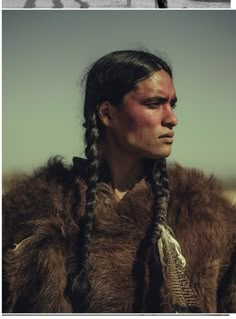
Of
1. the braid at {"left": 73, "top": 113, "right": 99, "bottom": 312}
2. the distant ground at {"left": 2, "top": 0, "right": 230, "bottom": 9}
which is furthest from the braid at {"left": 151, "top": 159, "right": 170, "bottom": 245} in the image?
the distant ground at {"left": 2, "top": 0, "right": 230, "bottom": 9}

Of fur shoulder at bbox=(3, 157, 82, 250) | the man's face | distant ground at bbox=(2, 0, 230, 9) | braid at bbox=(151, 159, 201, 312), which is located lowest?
braid at bbox=(151, 159, 201, 312)

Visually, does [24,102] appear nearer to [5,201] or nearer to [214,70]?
[5,201]

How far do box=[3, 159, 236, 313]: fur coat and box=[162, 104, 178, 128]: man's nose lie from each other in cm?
27

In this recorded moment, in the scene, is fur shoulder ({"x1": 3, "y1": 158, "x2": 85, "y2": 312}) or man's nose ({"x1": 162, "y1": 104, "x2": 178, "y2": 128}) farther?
man's nose ({"x1": 162, "y1": 104, "x2": 178, "y2": 128})

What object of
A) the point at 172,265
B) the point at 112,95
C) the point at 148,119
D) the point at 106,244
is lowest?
the point at 172,265

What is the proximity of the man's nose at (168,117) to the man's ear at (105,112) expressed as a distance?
0.26m

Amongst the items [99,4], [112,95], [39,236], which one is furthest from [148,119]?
[39,236]

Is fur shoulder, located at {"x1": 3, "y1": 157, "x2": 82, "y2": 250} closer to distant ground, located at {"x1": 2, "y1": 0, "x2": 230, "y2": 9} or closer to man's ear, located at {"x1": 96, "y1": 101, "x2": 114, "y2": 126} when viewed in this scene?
man's ear, located at {"x1": 96, "y1": 101, "x2": 114, "y2": 126}

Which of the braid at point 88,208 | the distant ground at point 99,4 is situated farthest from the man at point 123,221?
the distant ground at point 99,4

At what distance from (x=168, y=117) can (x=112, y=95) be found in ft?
0.97

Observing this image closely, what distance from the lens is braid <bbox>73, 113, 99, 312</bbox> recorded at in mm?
2936

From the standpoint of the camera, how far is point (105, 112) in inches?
119

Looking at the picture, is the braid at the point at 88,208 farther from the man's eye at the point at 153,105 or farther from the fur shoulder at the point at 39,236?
the man's eye at the point at 153,105

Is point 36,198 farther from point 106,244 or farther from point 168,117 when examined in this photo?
point 168,117
